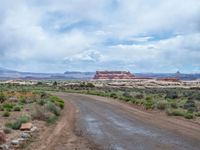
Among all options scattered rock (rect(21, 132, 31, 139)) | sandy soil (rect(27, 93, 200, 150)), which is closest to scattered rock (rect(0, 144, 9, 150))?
sandy soil (rect(27, 93, 200, 150))

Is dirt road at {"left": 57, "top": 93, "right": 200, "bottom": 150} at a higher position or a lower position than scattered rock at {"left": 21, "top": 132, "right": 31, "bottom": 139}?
lower

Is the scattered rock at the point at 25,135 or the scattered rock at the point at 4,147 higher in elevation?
the scattered rock at the point at 4,147

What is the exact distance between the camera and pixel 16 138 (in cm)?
1972

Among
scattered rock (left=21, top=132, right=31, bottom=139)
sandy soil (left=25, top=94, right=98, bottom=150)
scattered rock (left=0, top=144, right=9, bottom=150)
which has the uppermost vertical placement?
scattered rock (left=0, top=144, right=9, bottom=150)

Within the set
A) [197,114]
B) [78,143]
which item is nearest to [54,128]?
[78,143]

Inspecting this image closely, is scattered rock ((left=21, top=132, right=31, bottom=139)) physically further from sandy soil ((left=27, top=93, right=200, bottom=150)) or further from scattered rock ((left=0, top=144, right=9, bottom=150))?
scattered rock ((left=0, top=144, right=9, bottom=150))

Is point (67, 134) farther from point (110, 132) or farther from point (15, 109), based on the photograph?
point (15, 109)

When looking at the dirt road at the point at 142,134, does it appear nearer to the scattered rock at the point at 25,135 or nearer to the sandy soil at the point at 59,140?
the sandy soil at the point at 59,140

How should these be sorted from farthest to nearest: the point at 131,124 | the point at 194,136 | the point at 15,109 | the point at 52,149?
the point at 15,109 → the point at 131,124 → the point at 194,136 → the point at 52,149

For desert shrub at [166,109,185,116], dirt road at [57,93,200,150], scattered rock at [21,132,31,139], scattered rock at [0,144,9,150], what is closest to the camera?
scattered rock at [0,144,9,150]

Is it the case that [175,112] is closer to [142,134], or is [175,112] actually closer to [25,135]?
[142,134]

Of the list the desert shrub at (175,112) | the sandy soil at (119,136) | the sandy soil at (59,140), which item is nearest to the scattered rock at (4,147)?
the sandy soil at (59,140)

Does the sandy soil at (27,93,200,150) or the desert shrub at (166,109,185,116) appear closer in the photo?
the sandy soil at (27,93,200,150)

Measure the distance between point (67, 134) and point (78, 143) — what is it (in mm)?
3321
